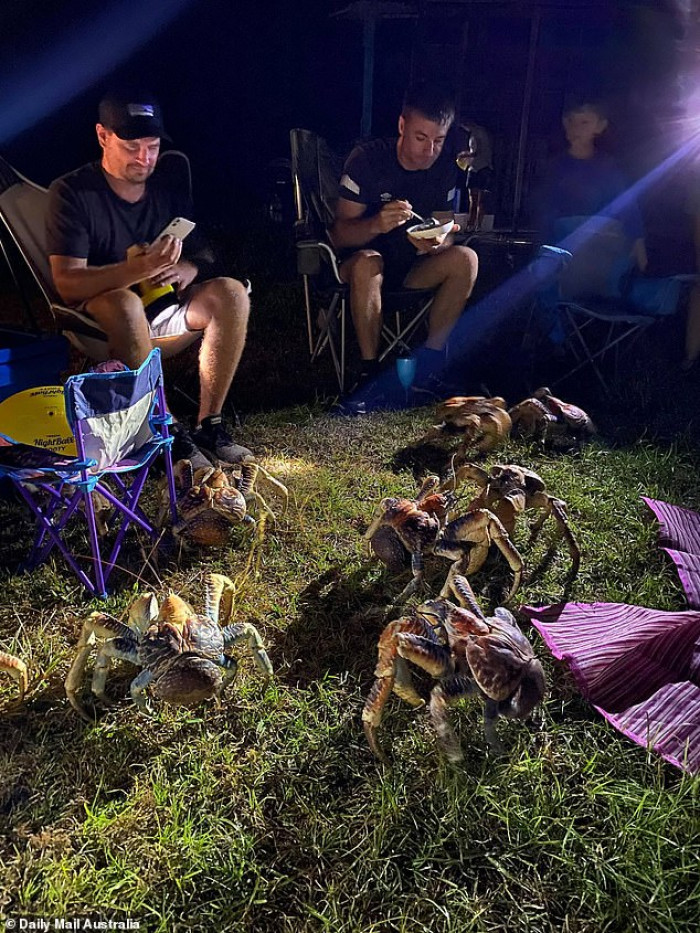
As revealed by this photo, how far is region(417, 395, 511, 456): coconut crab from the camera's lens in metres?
4.05

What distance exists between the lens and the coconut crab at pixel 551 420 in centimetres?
429

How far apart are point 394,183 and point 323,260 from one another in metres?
0.77

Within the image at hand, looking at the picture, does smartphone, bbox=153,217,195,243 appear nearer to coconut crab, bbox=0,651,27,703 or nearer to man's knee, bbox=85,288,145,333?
man's knee, bbox=85,288,145,333

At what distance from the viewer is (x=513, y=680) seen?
1.96 m

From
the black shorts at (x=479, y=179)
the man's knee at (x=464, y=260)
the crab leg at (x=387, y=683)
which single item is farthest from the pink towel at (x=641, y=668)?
the black shorts at (x=479, y=179)

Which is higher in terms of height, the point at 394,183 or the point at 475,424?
the point at 394,183

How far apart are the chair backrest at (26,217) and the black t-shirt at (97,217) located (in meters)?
0.11

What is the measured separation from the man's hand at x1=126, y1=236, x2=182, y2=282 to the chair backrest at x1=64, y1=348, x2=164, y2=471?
119 centimetres

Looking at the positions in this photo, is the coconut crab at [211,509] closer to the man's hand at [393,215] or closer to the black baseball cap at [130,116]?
the black baseball cap at [130,116]

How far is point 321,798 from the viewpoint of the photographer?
199cm

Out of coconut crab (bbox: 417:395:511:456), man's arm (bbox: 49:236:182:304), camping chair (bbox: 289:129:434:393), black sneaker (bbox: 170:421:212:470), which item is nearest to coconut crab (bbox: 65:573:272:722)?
black sneaker (bbox: 170:421:212:470)

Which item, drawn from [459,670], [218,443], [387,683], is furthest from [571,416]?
[387,683]

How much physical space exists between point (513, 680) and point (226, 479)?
5.56ft

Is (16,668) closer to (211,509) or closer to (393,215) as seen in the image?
(211,509)
